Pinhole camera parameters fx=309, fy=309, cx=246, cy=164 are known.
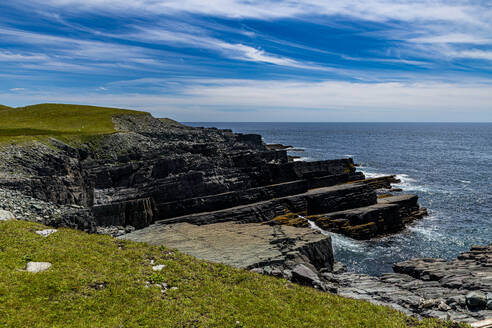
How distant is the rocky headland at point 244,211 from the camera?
1903cm

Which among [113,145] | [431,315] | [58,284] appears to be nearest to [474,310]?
[431,315]

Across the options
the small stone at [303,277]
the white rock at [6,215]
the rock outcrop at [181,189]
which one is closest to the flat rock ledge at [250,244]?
the small stone at [303,277]

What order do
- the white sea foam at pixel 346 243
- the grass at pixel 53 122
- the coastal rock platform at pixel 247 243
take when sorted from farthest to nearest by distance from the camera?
the grass at pixel 53 122 → the white sea foam at pixel 346 243 → the coastal rock platform at pixel 247 243

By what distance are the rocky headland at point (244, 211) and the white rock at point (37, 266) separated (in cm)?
573

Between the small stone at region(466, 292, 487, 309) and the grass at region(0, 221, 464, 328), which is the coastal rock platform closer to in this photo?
the grass at region(0, 221, 464, 328)

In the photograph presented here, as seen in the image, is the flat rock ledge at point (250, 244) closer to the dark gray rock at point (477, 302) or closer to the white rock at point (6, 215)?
the dark gray rock at point (477, 302)

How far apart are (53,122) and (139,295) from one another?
7501 centimetres

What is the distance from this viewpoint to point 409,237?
3894 centimetres

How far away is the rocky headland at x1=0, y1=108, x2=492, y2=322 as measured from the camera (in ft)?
62.4

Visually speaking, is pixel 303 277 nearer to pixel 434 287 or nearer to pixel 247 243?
pixel 247 243

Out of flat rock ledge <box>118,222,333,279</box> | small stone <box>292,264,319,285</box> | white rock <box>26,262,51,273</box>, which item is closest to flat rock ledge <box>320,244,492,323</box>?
small stone <box>292,264,319,285</box>

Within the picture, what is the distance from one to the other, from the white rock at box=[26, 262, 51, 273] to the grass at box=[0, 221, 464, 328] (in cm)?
25

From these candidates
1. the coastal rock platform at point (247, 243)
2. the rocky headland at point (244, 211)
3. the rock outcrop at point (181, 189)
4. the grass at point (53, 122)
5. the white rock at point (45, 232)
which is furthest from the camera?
the grass at point (53, 122)

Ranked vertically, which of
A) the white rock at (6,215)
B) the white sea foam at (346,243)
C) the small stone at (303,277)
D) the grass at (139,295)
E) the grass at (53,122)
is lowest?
the white sea foam at (346,243)
